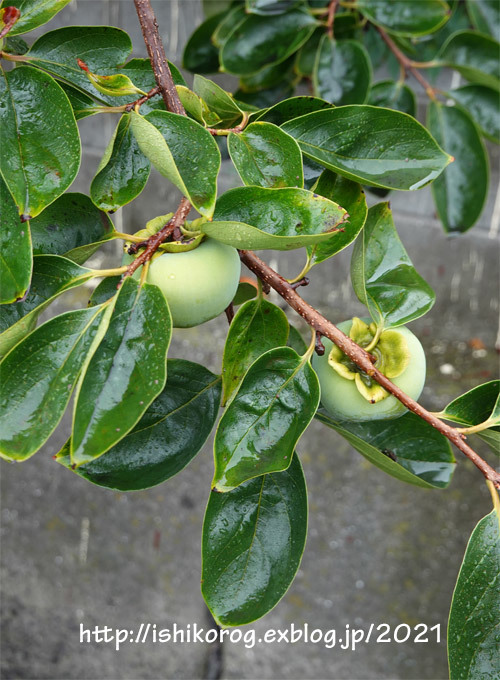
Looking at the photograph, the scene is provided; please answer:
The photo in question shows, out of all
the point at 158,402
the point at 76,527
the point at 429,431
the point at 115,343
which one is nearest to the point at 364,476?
the point at 76,527

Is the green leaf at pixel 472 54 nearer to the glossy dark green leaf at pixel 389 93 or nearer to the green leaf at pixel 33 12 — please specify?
the glossy dark green leaf at pixel 389 93

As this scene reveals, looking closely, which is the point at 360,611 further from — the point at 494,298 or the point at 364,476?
the point at 494,298

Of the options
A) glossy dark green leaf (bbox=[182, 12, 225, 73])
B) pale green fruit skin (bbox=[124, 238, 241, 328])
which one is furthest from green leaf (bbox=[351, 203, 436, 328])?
glossy dark green leaf (bbox=[182, 12, 225, 73])

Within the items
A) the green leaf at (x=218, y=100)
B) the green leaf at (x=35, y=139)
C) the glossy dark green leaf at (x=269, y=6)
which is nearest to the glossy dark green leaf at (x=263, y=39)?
the glossy dark green leaf at (x=269, y=6)

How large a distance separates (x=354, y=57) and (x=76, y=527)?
108 cm

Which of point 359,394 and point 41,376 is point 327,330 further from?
point 41,376

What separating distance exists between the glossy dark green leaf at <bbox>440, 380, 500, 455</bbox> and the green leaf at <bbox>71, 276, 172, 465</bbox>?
0.83ft

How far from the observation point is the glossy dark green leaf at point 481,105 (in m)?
0.99

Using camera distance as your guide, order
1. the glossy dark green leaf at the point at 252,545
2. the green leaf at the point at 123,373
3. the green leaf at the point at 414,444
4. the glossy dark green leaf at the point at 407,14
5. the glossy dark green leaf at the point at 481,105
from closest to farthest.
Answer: the green leaf at the point at 123,373 → the glossy dark green leaf at the point at 252,545 → the green leaf at the point at 414,444 → the glossy dark green leaf at the point at 407,14 → the glossy dark green leaf at the point at 481,105

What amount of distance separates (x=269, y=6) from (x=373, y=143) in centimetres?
50

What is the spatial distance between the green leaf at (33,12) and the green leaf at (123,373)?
215 mm

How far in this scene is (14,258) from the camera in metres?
0.42

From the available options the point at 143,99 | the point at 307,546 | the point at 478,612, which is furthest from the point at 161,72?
the point at 307,546

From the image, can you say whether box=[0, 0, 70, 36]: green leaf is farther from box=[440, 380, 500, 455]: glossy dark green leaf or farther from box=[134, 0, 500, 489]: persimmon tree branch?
box=[440, 380, 500, 455]: glossy dark green leaf
